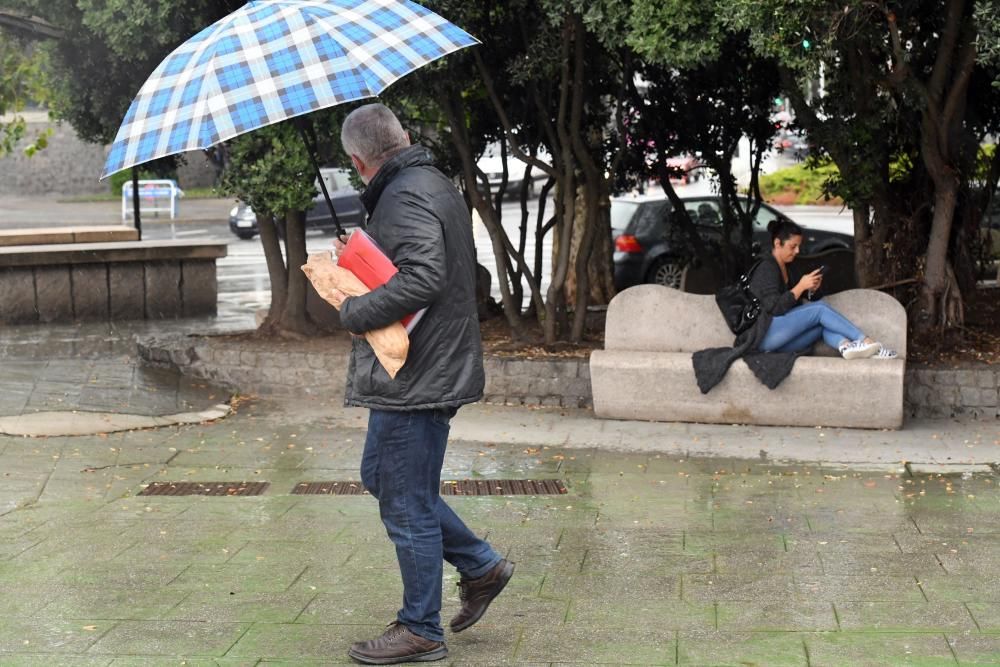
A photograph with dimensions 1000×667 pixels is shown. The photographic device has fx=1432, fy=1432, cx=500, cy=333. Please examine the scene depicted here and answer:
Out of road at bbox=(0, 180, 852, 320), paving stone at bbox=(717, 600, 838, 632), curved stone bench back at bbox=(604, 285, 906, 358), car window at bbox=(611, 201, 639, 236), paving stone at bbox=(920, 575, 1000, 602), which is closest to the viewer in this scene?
paving stone at bbox=(717, 600, 838, 632)

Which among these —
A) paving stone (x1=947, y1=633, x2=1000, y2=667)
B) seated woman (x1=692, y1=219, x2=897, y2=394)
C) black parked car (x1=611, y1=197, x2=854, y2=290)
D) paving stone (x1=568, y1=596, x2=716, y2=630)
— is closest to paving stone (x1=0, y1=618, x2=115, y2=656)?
paving stone (x1=568, y1=596, x2=716, y2=630)

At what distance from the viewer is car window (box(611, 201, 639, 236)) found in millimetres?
18047

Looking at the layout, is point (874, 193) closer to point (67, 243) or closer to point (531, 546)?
point (531, 546)

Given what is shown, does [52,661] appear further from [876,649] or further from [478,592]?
[876,649]

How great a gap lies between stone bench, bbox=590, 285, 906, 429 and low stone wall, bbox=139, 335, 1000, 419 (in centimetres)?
45

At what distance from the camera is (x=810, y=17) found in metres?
7.72

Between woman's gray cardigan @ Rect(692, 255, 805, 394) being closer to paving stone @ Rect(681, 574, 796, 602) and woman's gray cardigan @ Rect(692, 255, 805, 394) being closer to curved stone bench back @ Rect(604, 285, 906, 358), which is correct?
curved stone bench back @ Rect(604, 285, 906, 358)

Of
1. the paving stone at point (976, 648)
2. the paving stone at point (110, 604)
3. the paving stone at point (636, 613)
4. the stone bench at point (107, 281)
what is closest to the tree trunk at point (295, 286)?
the stone bench at point (107, 281)

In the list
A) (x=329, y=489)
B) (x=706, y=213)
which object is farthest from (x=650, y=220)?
(x=329, y=489)

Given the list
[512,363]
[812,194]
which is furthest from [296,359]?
[812,194]

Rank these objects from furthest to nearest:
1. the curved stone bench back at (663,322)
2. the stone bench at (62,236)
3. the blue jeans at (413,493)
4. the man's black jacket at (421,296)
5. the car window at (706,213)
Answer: the car window at (706,213) → the stone bench at (62,236) → the curved stone bench back at (663,322) → the blue jeans at (413,493) → the man's black jacket at (421,296)

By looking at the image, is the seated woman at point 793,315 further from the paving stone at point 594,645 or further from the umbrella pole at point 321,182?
the paving stone at point 594,645

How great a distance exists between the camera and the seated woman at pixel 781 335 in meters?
8.77

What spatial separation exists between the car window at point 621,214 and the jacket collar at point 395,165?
1334 cm
